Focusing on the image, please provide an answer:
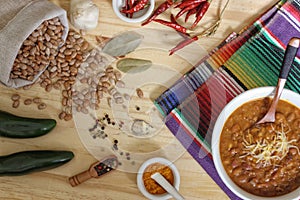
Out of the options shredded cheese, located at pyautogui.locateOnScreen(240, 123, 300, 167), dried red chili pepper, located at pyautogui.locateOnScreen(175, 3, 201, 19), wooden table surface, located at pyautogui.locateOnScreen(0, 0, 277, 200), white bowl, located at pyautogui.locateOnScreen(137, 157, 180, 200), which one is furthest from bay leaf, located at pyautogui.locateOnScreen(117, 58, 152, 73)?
shredded cheese, located at pyautogui.locateOnScreen(240, 123, 300, 167)

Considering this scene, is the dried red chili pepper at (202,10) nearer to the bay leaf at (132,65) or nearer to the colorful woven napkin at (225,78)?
the colorful woven napkin at (225,78)

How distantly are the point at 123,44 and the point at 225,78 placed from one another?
19.9 inches

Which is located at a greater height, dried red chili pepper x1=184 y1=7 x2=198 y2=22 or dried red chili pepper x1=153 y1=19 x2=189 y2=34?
dried red chili pepper x1=184 y1=7 x2=198 y2=22

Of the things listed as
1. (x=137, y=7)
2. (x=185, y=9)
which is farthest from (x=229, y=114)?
(x=137, y=7)

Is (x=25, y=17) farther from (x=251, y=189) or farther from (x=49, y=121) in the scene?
(x=251, y=189)

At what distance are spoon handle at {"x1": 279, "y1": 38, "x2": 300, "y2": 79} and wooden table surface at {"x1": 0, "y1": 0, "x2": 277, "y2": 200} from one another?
0.34 metres

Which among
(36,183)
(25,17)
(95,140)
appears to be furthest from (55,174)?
(25,17)

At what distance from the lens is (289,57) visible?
215 centimetres

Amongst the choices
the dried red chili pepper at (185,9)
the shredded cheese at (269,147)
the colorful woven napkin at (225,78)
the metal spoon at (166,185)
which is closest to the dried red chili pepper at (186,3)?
the dried red chili pepper at (185,9)

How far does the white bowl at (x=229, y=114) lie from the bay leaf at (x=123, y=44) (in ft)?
1.79

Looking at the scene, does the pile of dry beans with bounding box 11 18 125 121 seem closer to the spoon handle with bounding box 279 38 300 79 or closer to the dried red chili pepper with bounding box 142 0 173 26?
the dried red chili pepper with bounding box 142 0 173 26

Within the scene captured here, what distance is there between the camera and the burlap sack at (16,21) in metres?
2.26

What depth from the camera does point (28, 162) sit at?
7.53 feet

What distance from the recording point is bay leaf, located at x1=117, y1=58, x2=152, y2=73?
2.40 meters
